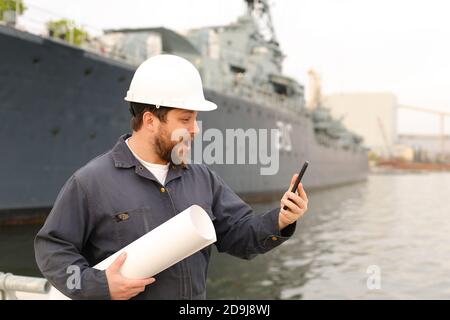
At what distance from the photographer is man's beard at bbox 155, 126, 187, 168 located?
2109 millimetres

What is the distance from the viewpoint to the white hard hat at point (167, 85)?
6.87ft

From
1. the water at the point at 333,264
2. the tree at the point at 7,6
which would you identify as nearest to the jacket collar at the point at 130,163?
the water at the point at 333,264

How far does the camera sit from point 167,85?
2.10 metres

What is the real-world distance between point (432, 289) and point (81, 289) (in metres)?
8.14

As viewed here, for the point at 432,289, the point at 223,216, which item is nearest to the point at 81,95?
the point at 432,289

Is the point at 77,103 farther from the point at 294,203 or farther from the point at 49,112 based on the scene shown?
the point at 294,203

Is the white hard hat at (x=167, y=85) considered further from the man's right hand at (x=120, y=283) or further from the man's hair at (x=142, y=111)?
the man's right hand at (x=120, y=283)

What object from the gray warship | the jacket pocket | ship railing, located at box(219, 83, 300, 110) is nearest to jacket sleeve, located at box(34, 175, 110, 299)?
the jacket pocket

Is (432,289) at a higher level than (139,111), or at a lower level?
lower

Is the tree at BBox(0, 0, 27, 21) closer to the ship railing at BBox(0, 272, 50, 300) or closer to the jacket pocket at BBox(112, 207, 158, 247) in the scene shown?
the ship railing at BBox(0, 272, 50, 300)
